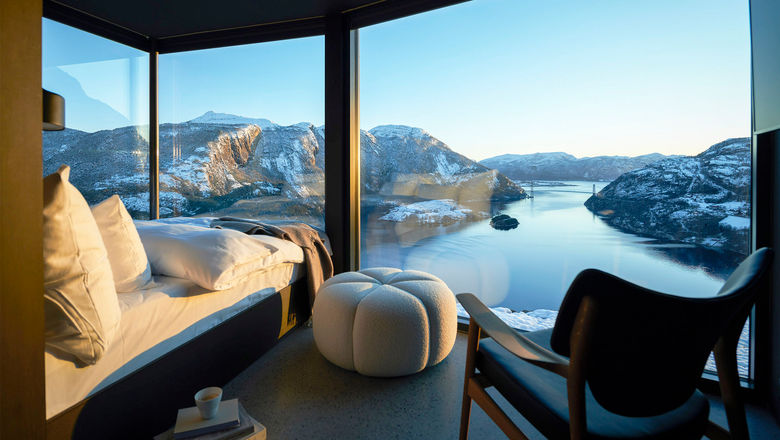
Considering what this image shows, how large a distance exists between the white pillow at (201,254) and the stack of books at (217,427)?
0.59m

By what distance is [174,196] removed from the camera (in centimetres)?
425

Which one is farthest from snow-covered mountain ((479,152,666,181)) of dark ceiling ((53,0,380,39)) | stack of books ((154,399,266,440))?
stack of books ((154,399,266,440))

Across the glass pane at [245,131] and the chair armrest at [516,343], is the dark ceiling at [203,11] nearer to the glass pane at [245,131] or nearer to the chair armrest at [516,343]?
the glass pane at [245,131]

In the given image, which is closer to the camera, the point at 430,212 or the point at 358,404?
the point at 358,404

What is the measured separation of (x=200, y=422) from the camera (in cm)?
139

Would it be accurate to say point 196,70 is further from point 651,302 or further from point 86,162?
point 651,302

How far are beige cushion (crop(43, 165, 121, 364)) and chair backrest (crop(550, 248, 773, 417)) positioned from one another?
1360mm

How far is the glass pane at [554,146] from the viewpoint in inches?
86.2

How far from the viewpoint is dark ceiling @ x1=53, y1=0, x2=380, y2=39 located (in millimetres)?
3225

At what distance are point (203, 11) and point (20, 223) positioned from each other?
3292 millimetres

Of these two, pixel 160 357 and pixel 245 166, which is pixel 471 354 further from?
pixel 245 166

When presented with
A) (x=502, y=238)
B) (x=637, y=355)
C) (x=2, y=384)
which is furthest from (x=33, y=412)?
(x=502, y=238)

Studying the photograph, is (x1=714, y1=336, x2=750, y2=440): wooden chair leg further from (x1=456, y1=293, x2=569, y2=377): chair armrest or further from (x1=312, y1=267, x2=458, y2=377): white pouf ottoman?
(x1=312, y1=267, x2=458, y2=377): white pouf ottoman

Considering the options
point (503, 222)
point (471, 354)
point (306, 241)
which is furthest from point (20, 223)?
point (503, 222)
